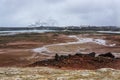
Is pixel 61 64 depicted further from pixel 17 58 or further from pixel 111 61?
pixel 17 58

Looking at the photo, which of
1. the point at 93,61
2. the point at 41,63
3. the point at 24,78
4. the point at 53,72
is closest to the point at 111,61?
the point at 93,61

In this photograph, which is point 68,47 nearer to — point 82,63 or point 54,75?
point 82,63

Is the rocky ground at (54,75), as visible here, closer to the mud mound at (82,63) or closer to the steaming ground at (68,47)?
the mud mound at (82,63)

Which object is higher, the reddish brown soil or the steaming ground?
the reddish brown soil

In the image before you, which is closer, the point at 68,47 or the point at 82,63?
the point at 82,63

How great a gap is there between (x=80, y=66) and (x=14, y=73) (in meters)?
10.9

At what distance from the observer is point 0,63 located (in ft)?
183

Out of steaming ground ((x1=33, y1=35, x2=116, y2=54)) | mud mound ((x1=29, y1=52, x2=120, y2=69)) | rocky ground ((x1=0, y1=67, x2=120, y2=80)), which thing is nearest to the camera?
rocky ground ((x1=0, y1=67, x2=120, y2=80))

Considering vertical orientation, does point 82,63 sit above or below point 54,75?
below

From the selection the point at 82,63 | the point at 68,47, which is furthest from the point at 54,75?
the point at 68,47

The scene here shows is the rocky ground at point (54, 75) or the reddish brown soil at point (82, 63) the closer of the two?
the rocky ground at point (54, 75)

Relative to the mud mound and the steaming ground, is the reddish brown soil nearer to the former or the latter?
the mud mound

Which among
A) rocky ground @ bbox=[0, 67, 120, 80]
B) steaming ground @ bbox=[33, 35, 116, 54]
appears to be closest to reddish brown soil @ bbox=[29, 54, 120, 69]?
rocky ground @ bbox=[0, 67, 120, 80]

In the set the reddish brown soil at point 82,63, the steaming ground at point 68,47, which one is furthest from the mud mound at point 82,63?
the steaming ground at point 68,47
